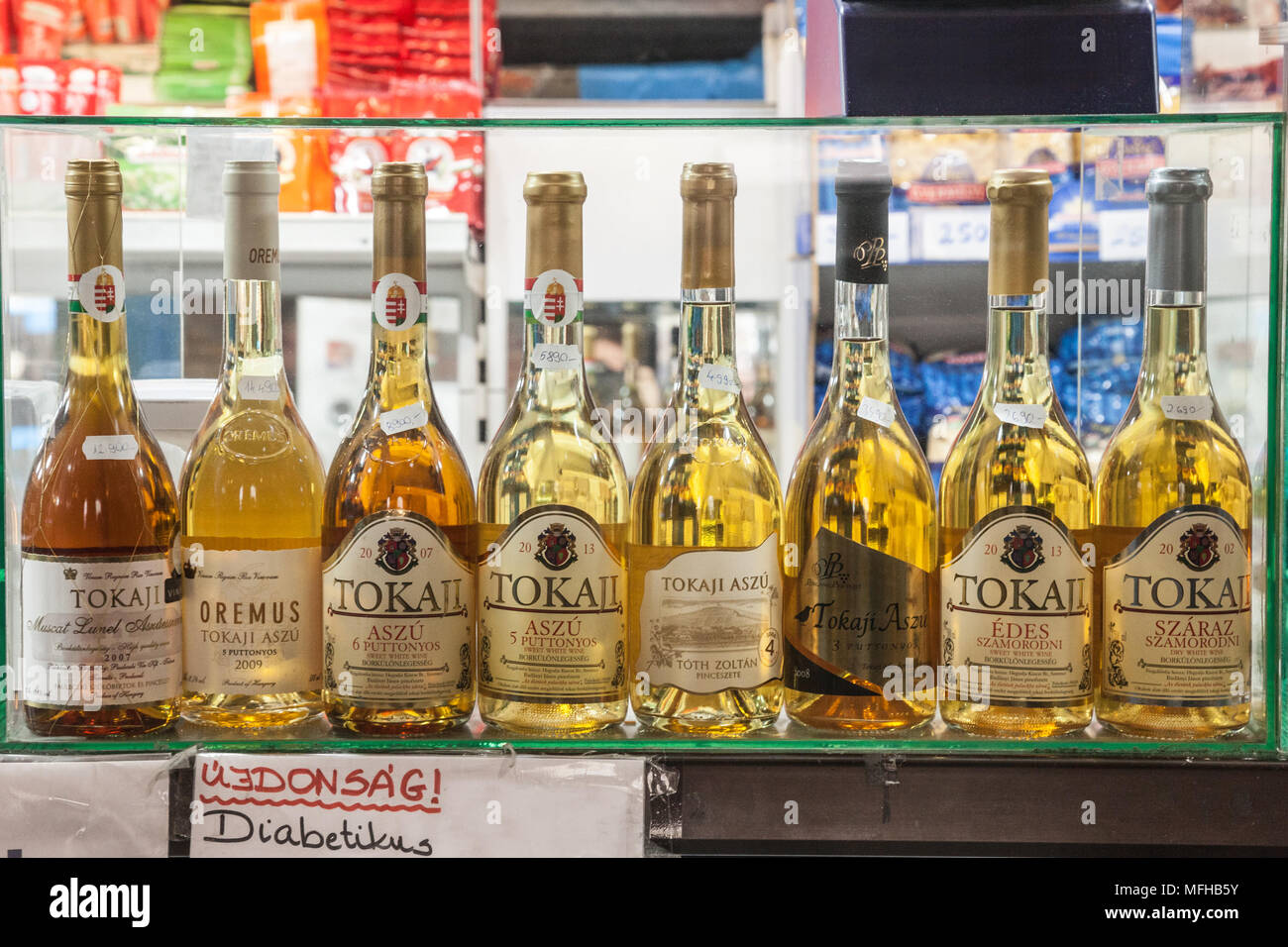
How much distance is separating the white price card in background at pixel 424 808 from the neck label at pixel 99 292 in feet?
1.02

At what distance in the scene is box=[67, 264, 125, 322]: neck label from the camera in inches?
32.8

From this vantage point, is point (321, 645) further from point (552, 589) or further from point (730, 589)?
point (730, 589)

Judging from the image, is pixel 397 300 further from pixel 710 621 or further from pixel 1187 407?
pixel 1187 407

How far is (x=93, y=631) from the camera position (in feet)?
2.63

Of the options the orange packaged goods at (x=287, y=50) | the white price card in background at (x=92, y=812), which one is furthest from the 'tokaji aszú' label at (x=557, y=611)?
the orange packaged goods at (x=287, y=50)

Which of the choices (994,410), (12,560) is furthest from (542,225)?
(12,560)

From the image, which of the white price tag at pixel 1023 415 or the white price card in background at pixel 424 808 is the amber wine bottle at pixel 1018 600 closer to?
the white price tag at pixel 1023 415

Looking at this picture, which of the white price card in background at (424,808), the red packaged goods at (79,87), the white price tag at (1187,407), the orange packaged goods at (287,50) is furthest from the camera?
the orange packaged goods at (287,50)

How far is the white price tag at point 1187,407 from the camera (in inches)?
34.4

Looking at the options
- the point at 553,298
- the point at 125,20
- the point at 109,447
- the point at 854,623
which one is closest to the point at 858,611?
the point at 854,623

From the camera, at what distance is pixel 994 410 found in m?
0.91

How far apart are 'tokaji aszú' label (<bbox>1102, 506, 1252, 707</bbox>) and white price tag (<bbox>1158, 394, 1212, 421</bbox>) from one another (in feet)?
0.31

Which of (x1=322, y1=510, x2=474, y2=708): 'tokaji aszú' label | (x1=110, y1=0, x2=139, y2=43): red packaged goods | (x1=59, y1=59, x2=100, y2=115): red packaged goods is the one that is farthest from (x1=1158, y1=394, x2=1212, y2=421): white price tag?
(x1=110, y1=0, x2=139, y2=43): red packaged goods

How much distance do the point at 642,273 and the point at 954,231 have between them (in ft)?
0.79
